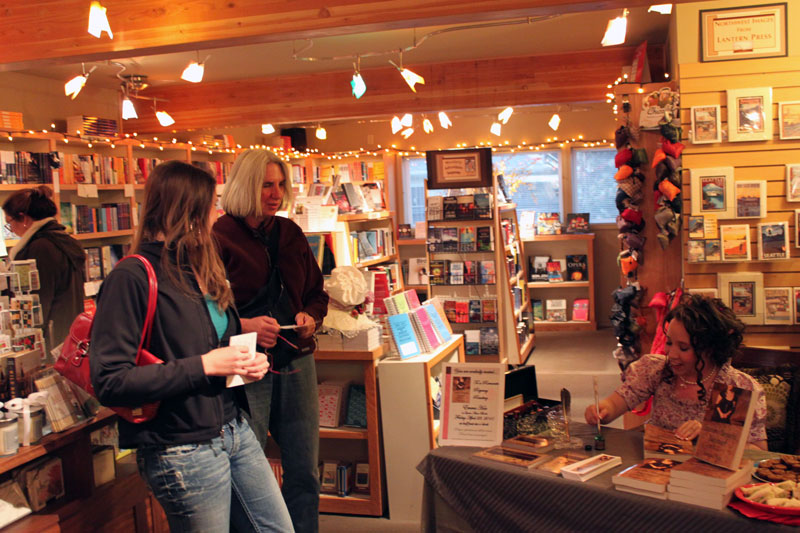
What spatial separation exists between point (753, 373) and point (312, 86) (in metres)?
5.62

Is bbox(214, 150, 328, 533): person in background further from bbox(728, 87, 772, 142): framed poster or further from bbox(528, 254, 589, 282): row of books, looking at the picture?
bbox(528, 254, 589, 282): row of books

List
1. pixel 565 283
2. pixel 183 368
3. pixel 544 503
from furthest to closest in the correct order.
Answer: pixel 565 283 < pixel 544 503 < pixel 183 368

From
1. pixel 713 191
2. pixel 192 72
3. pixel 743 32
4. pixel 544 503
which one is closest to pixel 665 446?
pixel 544 503

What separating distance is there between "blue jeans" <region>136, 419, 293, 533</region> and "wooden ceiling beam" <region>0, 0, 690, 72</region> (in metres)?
2.24

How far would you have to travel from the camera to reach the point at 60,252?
4.36 m

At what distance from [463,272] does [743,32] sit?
3136 millimetres

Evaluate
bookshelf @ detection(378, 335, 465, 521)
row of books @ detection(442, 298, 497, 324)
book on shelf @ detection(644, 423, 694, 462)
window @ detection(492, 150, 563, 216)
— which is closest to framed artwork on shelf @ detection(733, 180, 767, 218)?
bookshelf @ detection(378, 335, 465, 521)

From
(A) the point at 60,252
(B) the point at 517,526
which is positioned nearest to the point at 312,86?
(A) the point at 60,252

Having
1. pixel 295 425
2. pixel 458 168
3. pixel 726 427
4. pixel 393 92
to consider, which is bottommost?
pixel 295 425

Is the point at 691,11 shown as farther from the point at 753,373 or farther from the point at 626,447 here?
the point at 626,447

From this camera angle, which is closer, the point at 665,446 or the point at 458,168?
the point at 665,446

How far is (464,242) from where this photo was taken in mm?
6625

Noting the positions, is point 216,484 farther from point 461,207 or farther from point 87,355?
point 461,207

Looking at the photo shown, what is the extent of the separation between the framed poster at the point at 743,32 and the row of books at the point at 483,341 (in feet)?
10.1
